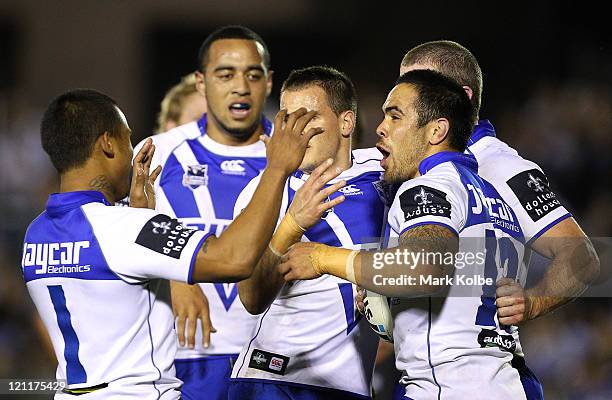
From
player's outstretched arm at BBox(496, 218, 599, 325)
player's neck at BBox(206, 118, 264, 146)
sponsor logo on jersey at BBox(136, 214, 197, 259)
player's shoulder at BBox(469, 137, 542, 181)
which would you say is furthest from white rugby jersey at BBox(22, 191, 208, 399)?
player's neck at BBox(206, 118, 264, 146)

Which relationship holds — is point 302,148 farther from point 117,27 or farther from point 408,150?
point 117,27

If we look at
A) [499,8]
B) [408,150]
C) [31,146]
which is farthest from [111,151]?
[499,8]

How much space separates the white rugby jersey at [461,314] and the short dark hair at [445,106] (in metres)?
0.11

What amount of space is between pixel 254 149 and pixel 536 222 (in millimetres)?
2222

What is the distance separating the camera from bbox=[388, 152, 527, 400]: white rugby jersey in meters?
3.25

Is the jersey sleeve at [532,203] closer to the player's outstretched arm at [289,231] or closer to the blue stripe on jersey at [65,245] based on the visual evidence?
the player's outstretched arm at [289,231]

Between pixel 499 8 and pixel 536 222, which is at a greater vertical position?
pixel 499 8

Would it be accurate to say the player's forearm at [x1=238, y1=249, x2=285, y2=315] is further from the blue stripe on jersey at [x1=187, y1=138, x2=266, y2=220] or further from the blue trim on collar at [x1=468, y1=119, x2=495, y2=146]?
the blue stripe on jersey at [x1=187, y1=138, x2=266, y2=220]

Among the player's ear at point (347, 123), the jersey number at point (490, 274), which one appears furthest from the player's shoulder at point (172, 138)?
the jersey number at point (490, 274)

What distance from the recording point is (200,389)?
4988 millimetres

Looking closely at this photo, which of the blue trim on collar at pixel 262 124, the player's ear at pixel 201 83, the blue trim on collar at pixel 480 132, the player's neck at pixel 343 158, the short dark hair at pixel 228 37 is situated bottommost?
the player's neck at pixel 343 158

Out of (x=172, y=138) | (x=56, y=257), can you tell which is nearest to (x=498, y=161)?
(x=56, y=257)

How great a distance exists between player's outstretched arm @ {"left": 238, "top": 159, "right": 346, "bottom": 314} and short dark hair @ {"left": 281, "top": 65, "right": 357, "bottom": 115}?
0.68 meters

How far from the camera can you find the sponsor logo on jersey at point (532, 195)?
379 cm
